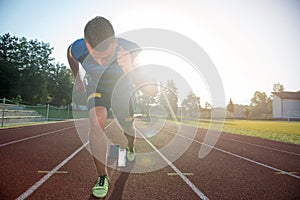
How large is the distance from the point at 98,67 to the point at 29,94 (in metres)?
43.9

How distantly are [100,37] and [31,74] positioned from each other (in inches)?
1808

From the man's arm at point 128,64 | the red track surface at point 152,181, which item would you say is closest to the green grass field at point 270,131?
the red track surface at point 152,181

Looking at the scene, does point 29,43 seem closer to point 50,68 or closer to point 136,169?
point 50,68

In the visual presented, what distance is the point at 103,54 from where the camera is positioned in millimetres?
2885

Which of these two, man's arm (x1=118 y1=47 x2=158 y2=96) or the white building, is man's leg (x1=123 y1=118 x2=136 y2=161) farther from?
the white building

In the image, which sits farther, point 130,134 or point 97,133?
point 130,134

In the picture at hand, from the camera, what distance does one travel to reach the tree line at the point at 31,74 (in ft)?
124

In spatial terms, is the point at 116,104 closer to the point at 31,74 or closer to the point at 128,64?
the point at 128,64

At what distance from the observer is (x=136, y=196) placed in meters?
2.75

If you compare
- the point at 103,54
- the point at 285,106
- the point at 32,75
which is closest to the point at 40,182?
the point at 103,54

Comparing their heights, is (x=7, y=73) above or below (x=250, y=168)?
above

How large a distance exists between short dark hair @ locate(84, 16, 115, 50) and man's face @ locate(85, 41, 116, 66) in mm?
75

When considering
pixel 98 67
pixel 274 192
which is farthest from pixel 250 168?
pixel 98 67

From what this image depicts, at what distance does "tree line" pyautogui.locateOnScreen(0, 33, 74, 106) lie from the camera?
37.9m
